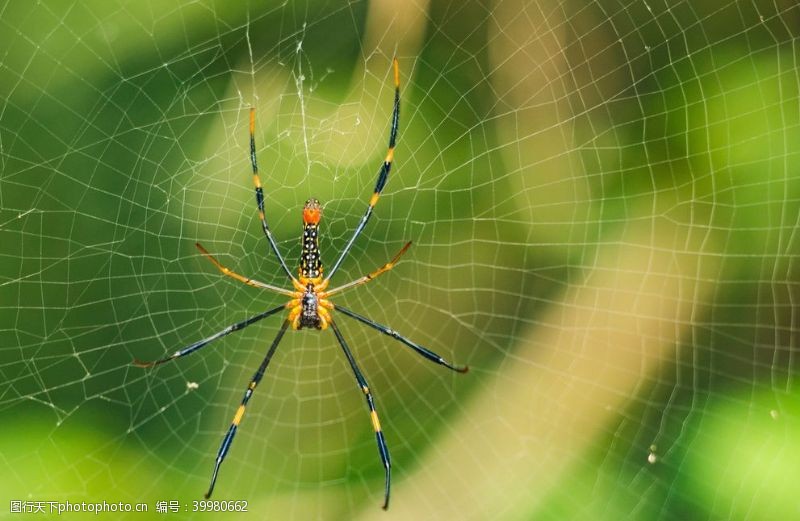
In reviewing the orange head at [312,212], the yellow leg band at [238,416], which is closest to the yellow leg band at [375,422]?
the yellow leg band at [238,416]

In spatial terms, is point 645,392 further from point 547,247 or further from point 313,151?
point 313,151

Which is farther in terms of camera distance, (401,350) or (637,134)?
(401,350)

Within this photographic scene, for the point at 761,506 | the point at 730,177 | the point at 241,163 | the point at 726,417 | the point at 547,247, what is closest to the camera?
the point at 761,506

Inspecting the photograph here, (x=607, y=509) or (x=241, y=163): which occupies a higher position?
(x=241, y=163)

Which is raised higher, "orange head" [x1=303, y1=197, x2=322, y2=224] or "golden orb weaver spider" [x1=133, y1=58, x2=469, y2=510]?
"orange head" [x1=303, y1=197, x2=322, y2=224]

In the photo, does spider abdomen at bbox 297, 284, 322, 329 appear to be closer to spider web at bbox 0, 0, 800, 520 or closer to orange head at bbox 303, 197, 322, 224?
spider web at bbox 0, 0, 800, 520

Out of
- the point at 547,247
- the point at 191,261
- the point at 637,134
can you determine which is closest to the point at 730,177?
the point at 637,134

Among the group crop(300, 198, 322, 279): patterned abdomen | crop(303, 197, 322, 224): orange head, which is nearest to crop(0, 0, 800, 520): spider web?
crop(300, 198, 322, 279): patterned abdomen

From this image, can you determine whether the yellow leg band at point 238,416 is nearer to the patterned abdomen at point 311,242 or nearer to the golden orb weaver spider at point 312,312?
the golden orb weaver spider at point 312,312

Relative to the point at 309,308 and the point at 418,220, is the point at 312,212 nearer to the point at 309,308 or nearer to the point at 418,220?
the point at 309,308
